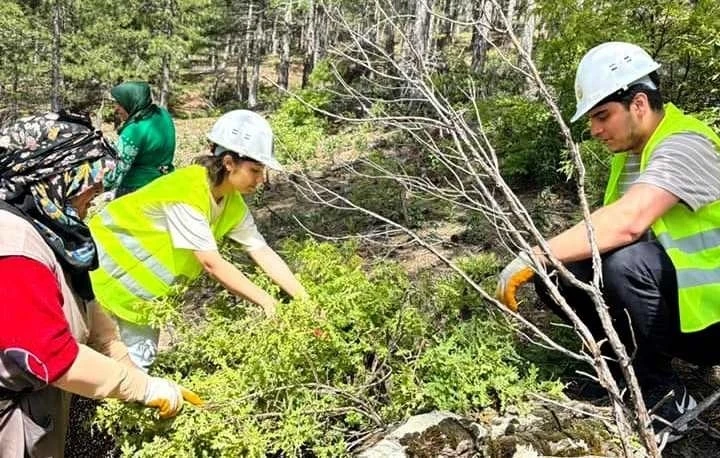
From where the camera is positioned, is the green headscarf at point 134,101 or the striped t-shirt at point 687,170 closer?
the striped t-shirt at point 687,170

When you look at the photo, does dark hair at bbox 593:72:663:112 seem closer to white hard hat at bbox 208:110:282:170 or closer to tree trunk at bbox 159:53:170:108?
white hard hat at bbox 208:110:282:170

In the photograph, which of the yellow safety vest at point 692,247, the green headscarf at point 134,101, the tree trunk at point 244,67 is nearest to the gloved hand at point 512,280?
the yellow safety vest at point 692,247

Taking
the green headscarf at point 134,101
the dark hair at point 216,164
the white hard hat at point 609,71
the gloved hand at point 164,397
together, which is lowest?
the gloved hand at point 164,397

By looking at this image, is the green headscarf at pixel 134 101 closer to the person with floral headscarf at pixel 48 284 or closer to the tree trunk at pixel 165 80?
the person with floral headscarf at pixel 48 284

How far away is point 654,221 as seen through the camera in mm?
2369

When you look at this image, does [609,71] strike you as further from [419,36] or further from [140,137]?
[419,36]

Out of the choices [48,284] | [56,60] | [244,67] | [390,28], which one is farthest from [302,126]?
[244,67]

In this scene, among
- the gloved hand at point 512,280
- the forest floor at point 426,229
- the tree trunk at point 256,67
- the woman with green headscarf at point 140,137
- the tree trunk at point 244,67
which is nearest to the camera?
the gloved hand at point 512,280

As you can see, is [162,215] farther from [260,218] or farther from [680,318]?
[260,218]

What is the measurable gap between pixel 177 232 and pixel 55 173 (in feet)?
2.68

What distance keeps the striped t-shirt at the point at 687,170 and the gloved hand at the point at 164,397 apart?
191cm

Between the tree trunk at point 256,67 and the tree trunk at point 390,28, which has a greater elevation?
the tree trunk at point 390,28

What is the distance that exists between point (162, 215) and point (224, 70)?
133 ft

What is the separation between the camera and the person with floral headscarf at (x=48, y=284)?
1.72 m
